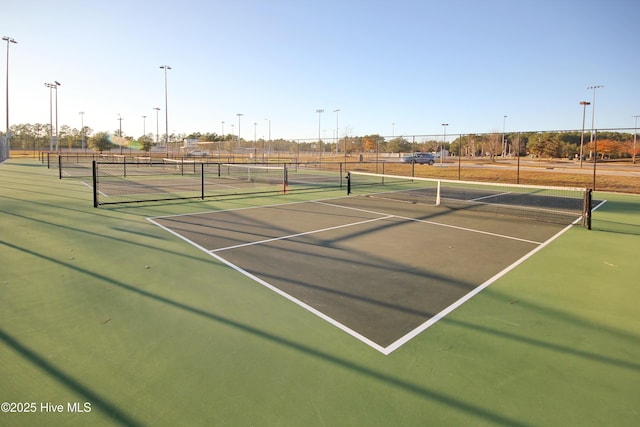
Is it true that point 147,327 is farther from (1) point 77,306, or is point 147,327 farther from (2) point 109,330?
(1) point 77,306

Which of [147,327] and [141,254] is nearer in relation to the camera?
[147,327]

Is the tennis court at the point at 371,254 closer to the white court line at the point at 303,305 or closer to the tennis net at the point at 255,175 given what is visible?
the white court line at the point at 303,305

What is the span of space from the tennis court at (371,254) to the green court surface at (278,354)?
1.03 ft

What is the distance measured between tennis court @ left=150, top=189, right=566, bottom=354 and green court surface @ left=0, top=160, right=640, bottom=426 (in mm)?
313

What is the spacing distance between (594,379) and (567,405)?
63 cm

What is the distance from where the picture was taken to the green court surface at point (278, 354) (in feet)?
10.0

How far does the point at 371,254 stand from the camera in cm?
774

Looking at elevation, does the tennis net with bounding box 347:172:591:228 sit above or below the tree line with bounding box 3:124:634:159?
below

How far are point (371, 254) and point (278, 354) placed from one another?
417 centimetres

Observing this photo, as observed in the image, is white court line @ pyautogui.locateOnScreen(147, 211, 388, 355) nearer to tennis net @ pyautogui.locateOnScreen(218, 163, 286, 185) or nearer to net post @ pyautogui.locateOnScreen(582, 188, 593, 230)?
net post @ pyautogui.locateOnScreen(582, 188, 593, 230)

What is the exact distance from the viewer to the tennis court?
16.5ft

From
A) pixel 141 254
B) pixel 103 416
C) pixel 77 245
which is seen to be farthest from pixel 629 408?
pixel 77 245

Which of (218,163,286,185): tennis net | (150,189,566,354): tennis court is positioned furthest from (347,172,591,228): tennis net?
(218,163,286,185): tennis net

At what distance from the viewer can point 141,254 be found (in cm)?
752
